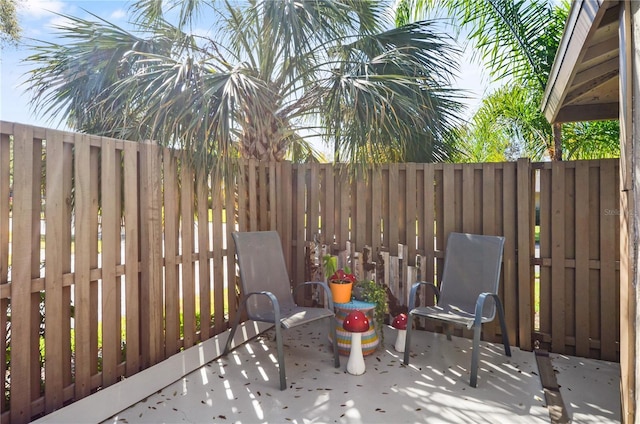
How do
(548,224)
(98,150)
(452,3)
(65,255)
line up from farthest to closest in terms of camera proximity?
(452,3) < (548,224) < (98,150) < (65,255)

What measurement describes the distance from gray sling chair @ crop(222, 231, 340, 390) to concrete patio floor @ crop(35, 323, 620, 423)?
0.36 meters

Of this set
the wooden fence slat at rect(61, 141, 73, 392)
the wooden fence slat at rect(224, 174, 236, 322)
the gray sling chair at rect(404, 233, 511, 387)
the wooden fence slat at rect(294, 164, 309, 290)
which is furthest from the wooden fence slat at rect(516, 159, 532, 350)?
the wooden fence slat at rect(61, 141, 73, 392)

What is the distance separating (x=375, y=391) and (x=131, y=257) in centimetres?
209

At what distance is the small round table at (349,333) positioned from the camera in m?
3.45

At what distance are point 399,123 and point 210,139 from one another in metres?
1.73

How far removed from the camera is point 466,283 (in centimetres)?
356

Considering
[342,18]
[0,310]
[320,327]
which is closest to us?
[0,310]

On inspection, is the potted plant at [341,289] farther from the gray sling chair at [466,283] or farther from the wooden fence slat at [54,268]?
the wooden fence slat at [54,268]

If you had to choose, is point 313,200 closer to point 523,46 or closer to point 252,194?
point 252,194

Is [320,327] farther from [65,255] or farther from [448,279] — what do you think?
[65,255]

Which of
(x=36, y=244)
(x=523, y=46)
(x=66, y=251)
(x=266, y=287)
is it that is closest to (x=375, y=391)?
(x=266, y=287)

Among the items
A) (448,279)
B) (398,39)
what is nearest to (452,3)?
(398,39)

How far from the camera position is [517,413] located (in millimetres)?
2512

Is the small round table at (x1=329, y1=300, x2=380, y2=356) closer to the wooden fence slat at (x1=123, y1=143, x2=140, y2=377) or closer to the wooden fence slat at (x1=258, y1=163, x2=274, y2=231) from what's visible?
the wooden fence slat at (x1=258, y1=163, x2=274, y2=231)
